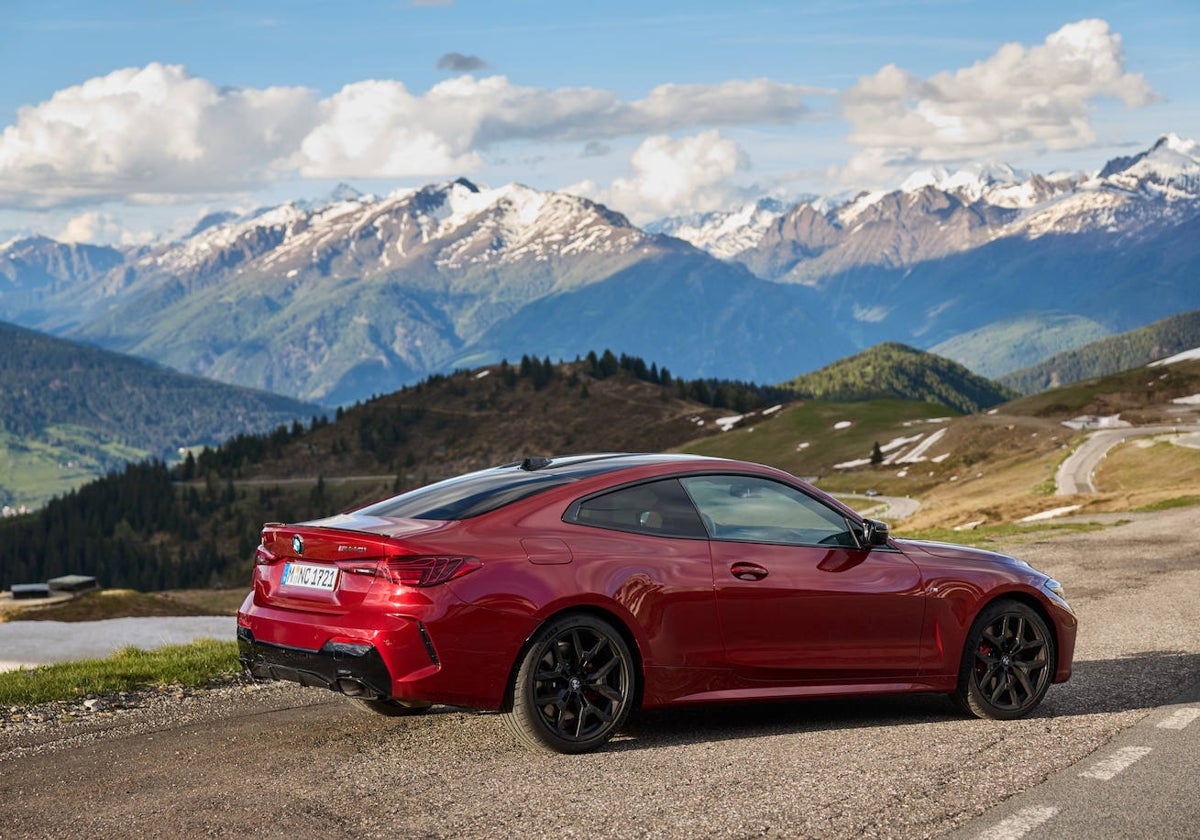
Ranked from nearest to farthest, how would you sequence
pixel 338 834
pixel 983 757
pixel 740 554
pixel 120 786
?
1. pixel 338 834
2. pixel 120 786
3. pixel 983 757
4. pixel 740 554

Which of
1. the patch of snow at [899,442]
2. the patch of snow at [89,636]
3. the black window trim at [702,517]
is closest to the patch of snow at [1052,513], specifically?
the patch of snow at [89,636]

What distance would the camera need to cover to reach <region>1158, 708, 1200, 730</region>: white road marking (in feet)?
32.9

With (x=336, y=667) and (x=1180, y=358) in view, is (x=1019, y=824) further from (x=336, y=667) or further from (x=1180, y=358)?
(x=1180, y=358)

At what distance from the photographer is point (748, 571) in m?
9.77

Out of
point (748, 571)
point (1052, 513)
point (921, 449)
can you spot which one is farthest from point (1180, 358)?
point (748, 571)

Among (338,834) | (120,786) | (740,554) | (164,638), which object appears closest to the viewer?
(338,834)

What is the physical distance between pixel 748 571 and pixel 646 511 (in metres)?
0.91

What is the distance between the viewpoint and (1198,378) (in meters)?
163

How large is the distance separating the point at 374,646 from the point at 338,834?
5.24 feet

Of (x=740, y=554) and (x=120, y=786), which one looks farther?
(x=740, y=554)

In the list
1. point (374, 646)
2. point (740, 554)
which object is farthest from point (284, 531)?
point (740, 554)

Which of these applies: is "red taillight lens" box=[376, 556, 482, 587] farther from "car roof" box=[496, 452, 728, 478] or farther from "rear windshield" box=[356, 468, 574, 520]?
"car roof" box=[496, 452, 728, 478]

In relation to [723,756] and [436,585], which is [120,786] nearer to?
[436,585]

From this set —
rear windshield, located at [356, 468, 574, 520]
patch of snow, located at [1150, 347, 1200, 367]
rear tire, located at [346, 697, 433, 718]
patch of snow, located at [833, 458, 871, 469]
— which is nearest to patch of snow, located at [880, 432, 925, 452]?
patch of snow, located at [833, 458, 871, 469]
